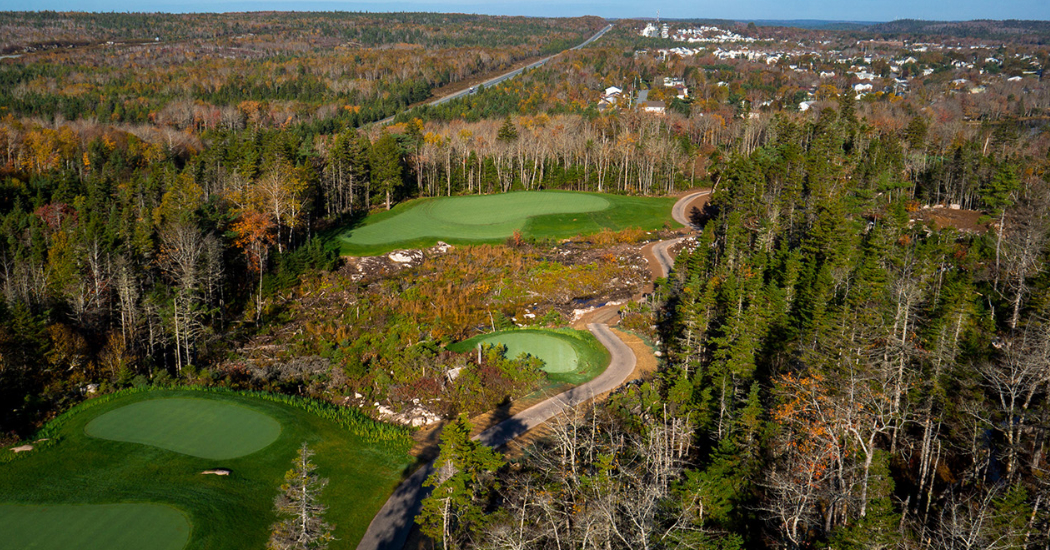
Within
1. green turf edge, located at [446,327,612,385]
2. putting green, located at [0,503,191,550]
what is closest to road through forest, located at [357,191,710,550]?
green turf edge, located at [446,327,612,385]

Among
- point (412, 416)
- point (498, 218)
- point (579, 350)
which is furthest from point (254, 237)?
point (498, 218)

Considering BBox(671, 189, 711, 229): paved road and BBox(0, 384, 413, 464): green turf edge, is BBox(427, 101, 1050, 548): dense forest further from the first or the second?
BBox(671, 189, 711, 229): paved road

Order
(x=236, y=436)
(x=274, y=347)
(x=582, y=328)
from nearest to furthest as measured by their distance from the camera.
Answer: (x=236, y=436), (x=274, y=347), (x=582, y=328)

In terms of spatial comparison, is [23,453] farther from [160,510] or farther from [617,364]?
[617,364]

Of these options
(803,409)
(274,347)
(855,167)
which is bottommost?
(274,347)

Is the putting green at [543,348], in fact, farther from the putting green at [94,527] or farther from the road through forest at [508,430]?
the putting green at [94,527]

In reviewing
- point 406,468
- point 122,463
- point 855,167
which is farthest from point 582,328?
point 855,167

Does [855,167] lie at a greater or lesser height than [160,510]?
greater
